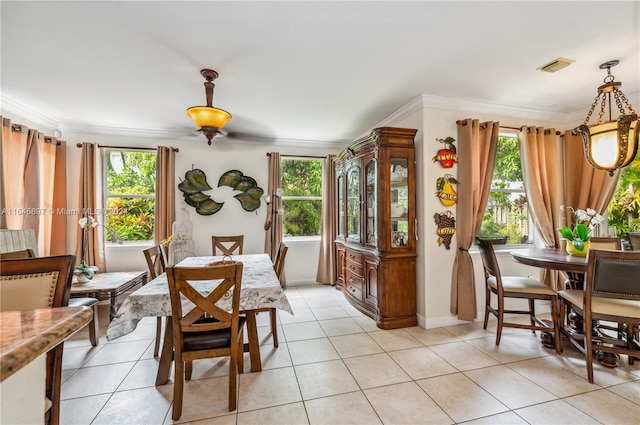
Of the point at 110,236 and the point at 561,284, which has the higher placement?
the point at 110,236

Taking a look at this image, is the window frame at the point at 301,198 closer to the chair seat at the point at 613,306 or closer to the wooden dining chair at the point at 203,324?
the wooden dining chair at the point at 203,324

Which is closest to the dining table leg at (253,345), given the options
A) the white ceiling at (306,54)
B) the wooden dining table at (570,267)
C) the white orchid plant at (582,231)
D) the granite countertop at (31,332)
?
the granite countertop at (31,332)

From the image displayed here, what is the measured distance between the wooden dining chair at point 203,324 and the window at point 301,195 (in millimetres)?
3184

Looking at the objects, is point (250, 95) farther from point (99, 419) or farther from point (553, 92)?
point (553, 92)

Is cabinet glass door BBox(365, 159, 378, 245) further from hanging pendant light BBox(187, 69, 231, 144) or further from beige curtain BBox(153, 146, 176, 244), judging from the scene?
beige curtain BBox(153, 146, 176, 244)

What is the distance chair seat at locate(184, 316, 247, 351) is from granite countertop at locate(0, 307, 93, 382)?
1115 mm

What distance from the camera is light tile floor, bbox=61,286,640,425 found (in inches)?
70.2

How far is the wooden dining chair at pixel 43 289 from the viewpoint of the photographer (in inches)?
46.4

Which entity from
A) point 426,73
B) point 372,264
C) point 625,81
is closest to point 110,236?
point 372,264

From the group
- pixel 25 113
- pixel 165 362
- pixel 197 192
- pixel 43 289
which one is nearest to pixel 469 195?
pixel 165 362

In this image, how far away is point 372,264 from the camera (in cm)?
335

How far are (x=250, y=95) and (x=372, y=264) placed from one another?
2387 mm

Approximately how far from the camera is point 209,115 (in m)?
2.32

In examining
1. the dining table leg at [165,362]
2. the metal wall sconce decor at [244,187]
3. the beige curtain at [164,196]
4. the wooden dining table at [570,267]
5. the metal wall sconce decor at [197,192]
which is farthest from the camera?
the metal wall sconce decor at [244,187]
